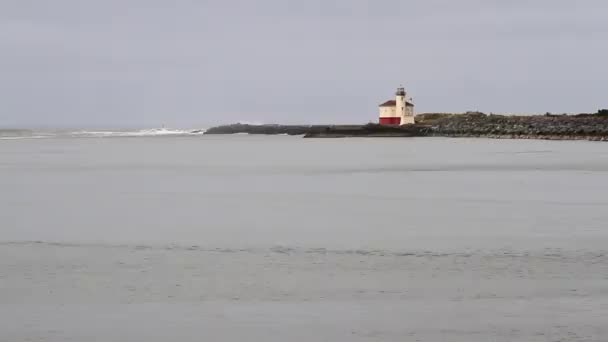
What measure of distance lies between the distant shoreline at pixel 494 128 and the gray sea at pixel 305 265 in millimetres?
42850

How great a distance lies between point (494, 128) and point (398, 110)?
25.7ft

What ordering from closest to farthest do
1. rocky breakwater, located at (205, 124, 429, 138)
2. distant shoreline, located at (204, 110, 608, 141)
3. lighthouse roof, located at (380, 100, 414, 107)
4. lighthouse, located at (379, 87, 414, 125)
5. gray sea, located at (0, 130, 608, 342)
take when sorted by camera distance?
1. gray sea, located at (0, 130, 608, 342)
2. distant shoreline, located at (204, 110, 608, 141)
3. lighthouse, located at (379, 87, 414, 125)
4. lighthouse roof, located at (380, 100, 414, 107)
5. rocky breakwater, located at (205, 124, 429, 138)

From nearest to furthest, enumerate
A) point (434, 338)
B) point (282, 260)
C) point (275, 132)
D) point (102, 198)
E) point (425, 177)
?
point (434, 338), point (282, 260), point (102, 198), point (425, 177), point (275, 132)

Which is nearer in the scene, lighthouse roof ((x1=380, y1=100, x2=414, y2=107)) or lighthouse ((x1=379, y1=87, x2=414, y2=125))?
lighthouse ((x1=379, y1=87, x2=414, y2=125))

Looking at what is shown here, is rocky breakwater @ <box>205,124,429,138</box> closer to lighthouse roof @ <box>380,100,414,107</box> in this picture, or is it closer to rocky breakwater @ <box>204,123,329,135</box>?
rocky breakwater @ <box>204,123,329,135</box>

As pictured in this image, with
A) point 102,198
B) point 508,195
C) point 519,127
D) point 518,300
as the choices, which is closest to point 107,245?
point 518,300

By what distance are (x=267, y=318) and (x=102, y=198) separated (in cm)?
1312

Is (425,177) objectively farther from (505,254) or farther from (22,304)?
(22,304)

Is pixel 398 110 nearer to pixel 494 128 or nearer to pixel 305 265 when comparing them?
pixel 494 128

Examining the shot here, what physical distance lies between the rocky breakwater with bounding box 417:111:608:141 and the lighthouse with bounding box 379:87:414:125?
262 cm

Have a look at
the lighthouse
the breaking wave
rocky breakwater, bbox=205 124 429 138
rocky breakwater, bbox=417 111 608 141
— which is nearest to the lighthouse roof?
the lighthouse

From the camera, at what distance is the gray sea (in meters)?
7.50

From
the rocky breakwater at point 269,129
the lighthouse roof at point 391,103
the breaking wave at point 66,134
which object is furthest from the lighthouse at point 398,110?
the breaking wave at point 66,134

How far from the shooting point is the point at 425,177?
27.2 meters
